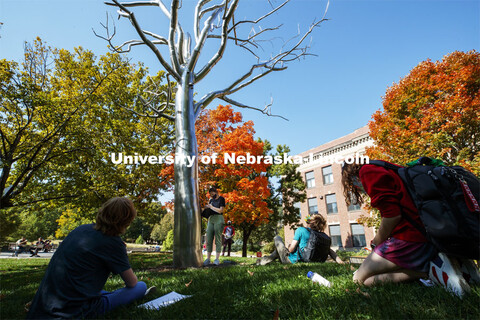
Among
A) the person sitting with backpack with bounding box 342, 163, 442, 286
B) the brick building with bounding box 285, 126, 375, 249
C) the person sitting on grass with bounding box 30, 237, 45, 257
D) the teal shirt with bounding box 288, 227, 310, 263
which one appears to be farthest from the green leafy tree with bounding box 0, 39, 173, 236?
the brick building with bounding box 285, 126, 375, 249

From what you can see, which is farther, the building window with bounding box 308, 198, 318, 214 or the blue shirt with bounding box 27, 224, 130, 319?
the building window with bounding box 308, 198, 318, 214

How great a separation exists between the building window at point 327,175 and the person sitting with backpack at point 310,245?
85.7 feet

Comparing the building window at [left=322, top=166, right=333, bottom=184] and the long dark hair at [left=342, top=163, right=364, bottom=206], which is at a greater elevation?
the building window at [left=322, top=166, right=333, bottom=184]

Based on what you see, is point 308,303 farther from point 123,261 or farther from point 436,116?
point 436,116

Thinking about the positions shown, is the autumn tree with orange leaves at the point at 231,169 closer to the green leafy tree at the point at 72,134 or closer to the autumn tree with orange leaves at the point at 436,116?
the green leafy tree at the point at 72,134

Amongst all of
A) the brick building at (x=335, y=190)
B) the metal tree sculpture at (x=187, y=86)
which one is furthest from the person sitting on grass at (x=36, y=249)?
the brick building at (x=335, y=190)

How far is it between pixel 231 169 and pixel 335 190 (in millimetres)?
19978

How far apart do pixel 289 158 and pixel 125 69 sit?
1511 cm

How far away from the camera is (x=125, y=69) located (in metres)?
15.1

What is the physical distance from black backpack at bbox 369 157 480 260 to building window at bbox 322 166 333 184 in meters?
29.5

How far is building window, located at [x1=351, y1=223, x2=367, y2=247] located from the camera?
25.6 metres

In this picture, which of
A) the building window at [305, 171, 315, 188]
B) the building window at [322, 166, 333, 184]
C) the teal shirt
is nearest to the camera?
the teal shirt

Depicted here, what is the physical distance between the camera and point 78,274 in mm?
2102

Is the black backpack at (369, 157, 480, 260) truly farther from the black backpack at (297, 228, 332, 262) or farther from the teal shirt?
the teal shirt
